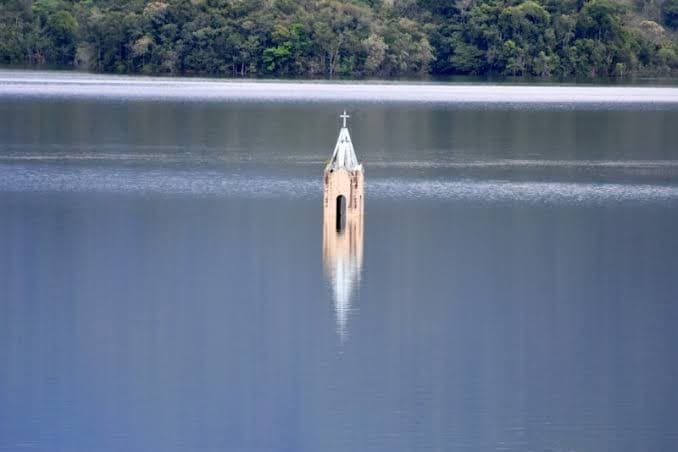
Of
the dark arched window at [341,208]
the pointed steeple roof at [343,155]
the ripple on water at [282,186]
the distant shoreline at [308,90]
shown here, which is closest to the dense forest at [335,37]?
the distant shoreline at [308,90]

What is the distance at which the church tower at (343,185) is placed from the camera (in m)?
26.9

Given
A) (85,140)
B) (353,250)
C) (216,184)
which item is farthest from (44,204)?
(85,140)

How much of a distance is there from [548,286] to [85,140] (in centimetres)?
2334

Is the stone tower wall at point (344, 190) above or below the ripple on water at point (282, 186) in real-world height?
above

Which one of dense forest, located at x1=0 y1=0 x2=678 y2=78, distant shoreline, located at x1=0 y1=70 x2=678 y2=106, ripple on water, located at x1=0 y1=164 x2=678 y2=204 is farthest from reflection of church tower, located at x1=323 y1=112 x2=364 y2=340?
dense forest, located at x1=0 y1=0 x2=678 y2=78

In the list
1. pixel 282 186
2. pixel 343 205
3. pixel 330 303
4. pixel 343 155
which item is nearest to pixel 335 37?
pixel 282 186

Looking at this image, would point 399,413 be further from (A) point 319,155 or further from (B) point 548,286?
(A) point 319,155

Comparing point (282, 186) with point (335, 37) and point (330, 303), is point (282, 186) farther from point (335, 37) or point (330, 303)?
point (335, 37)

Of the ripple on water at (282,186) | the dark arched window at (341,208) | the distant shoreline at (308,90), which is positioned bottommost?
the distant shoreline at (308,90)

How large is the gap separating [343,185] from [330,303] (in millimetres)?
6694

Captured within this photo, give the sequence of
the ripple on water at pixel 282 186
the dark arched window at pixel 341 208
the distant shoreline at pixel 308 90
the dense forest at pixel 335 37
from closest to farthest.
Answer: the dark arched window at pixel 341 208 → the ripple on water at pixel 282 186 → the distant shoreline at pixel 308 90 → the dense forest at pixel 335 37

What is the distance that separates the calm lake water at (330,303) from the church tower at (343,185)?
648 millimetres

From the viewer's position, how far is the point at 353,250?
24.8 metres

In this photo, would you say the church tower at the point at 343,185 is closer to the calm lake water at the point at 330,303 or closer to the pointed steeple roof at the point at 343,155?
the pointed steeple roof at the point at 343,155
